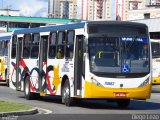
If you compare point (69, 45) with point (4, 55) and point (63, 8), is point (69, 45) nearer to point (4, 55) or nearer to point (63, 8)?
point (4, 55)

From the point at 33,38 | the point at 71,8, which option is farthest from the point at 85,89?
the point at 71,8

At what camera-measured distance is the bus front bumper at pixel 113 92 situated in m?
21.1

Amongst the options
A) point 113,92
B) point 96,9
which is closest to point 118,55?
point 113,92

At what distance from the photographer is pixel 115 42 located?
21.7 meters

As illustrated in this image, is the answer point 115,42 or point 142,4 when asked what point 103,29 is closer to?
point 115,42

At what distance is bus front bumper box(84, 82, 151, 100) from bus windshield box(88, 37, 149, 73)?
24.7 inches

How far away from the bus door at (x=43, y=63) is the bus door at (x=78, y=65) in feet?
11.0

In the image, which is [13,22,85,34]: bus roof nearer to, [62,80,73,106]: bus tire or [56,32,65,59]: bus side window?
[56,32,65,59]: bus side window

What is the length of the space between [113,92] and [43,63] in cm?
518

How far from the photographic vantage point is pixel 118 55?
849 inches

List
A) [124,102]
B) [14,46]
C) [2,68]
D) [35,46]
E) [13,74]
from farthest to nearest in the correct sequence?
[2,68]
[14,46]
[13,74]
[35,46]
[124,102]

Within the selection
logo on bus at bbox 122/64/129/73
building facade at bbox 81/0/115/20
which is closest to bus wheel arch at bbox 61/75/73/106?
logo on bus at bbox 122/64/129/73

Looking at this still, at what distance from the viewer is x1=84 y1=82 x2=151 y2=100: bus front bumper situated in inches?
832

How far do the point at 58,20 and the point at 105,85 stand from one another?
10405cm
